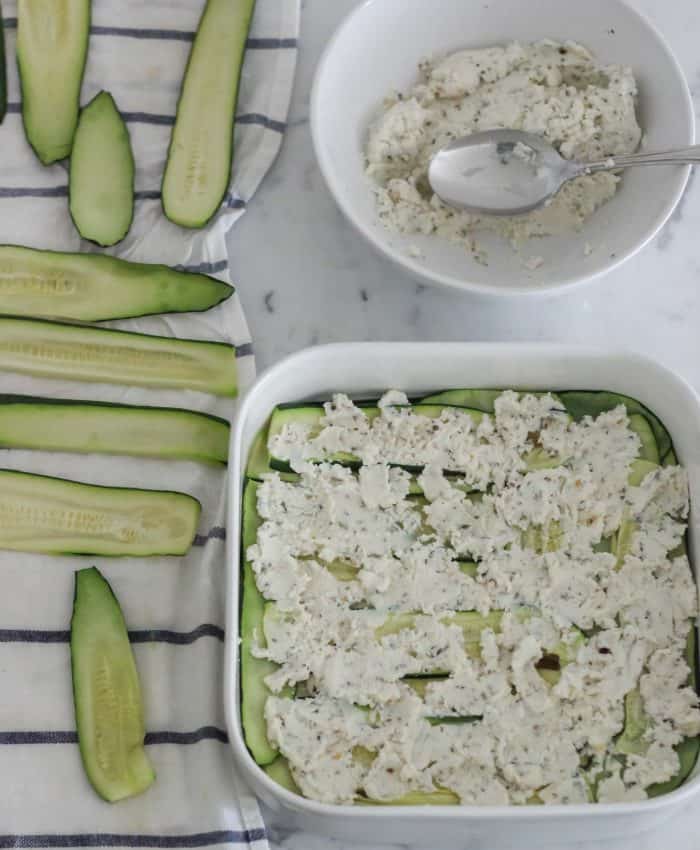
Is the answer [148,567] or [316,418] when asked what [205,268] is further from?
[148,567]

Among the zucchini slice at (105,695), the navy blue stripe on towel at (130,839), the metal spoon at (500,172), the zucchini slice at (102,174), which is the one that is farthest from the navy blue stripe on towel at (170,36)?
the navy blue stripe on towel at (130,839)

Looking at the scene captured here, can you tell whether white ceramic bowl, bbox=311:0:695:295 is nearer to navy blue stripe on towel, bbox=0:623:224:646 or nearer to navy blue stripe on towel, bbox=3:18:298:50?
navy blue stripe on towel, bbox=3:18:298:50

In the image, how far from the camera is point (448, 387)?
4.66 feet

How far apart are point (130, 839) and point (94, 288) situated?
69cm

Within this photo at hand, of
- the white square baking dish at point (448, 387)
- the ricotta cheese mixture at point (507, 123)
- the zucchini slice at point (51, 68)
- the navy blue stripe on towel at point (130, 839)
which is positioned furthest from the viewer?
the zucchini slice at point (51, 68)

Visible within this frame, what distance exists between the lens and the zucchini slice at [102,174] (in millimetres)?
1569

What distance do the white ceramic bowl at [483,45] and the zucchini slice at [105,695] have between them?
0.55 m

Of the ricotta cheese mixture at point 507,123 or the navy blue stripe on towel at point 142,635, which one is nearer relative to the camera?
the navy blue stripe on towel at point 142,635

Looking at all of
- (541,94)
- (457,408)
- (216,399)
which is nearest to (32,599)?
(216,399)

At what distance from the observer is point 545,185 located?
148 centimetres

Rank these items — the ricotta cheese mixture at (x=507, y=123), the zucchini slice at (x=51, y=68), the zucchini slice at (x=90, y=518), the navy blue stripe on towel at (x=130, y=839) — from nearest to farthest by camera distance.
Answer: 1. the navy blue stripe on towel at (x=130, y=839)
2. the zucchini slice at (x=90, y=518)
3. the ricotta cheese mixture at (x=507, y=123)
4. the zucchini slice at (x=51, y=68)

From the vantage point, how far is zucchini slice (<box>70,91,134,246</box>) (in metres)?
1.57

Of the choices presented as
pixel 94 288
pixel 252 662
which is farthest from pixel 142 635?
pixel 94 288

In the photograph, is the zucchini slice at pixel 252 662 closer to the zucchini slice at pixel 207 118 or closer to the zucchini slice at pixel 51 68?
the zucchini slice at pixel 207 118
